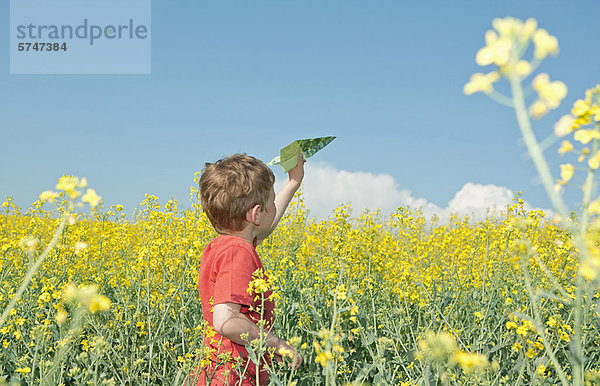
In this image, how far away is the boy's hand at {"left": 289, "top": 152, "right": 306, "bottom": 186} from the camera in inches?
112

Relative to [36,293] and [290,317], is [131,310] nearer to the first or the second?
[36,293]

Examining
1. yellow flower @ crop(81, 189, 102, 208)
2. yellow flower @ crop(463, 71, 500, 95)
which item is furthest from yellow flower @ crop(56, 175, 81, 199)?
yellow flower @ crop(463, 71, 500, 95)

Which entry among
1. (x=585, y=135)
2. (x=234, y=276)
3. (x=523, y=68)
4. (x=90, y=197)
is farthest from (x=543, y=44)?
(x=234, y=276)

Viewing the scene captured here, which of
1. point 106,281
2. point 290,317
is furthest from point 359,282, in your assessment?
point 106,281

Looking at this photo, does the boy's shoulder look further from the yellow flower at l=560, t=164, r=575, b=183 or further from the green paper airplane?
the yellow flower at l=560, t=164, r=575, b=183

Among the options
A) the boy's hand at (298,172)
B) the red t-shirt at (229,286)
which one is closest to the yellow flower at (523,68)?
the red t-shirt at (229,286)

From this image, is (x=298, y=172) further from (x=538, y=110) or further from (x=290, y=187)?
(x=538, y=110)

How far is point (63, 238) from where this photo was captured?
3.73m

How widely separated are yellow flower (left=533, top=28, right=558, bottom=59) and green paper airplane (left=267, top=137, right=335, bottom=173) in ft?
6.26

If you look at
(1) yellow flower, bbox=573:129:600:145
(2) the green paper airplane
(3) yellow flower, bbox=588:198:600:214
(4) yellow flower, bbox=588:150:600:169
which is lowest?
(3) yellow flower, bbox=588:198:600:214

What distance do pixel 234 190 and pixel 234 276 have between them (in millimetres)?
409

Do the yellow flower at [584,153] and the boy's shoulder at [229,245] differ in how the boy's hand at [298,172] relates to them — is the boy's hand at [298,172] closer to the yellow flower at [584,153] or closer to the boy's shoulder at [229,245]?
the boy's shoulder at [229,245]

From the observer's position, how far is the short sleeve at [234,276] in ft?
6.68

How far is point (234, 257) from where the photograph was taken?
210 centimetres
